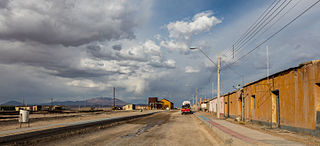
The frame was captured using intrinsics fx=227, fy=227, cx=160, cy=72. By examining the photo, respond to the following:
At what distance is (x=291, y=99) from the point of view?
14.5 meters

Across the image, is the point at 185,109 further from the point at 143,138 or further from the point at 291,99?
the point at 143,138

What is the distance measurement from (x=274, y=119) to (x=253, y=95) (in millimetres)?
5597

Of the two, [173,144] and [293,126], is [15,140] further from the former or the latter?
[293,126]

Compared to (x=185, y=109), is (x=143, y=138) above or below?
above

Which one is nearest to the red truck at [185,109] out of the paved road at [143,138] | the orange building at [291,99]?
the orange building at [291,99]

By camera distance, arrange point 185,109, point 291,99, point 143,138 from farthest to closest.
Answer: point 185,109
point 291,99
point 143,138

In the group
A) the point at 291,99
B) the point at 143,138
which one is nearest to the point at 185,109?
the point at 291,99

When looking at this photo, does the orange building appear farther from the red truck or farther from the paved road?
the red truck

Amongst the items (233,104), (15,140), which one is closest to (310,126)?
(15,140)

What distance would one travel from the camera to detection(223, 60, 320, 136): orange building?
470 inches

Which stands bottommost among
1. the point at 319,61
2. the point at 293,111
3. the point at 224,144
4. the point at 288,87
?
the point at 224,144

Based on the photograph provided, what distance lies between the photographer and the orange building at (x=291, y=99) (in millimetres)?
11938

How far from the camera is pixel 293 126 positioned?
46.2 feet

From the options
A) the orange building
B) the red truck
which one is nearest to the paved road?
the orange building
